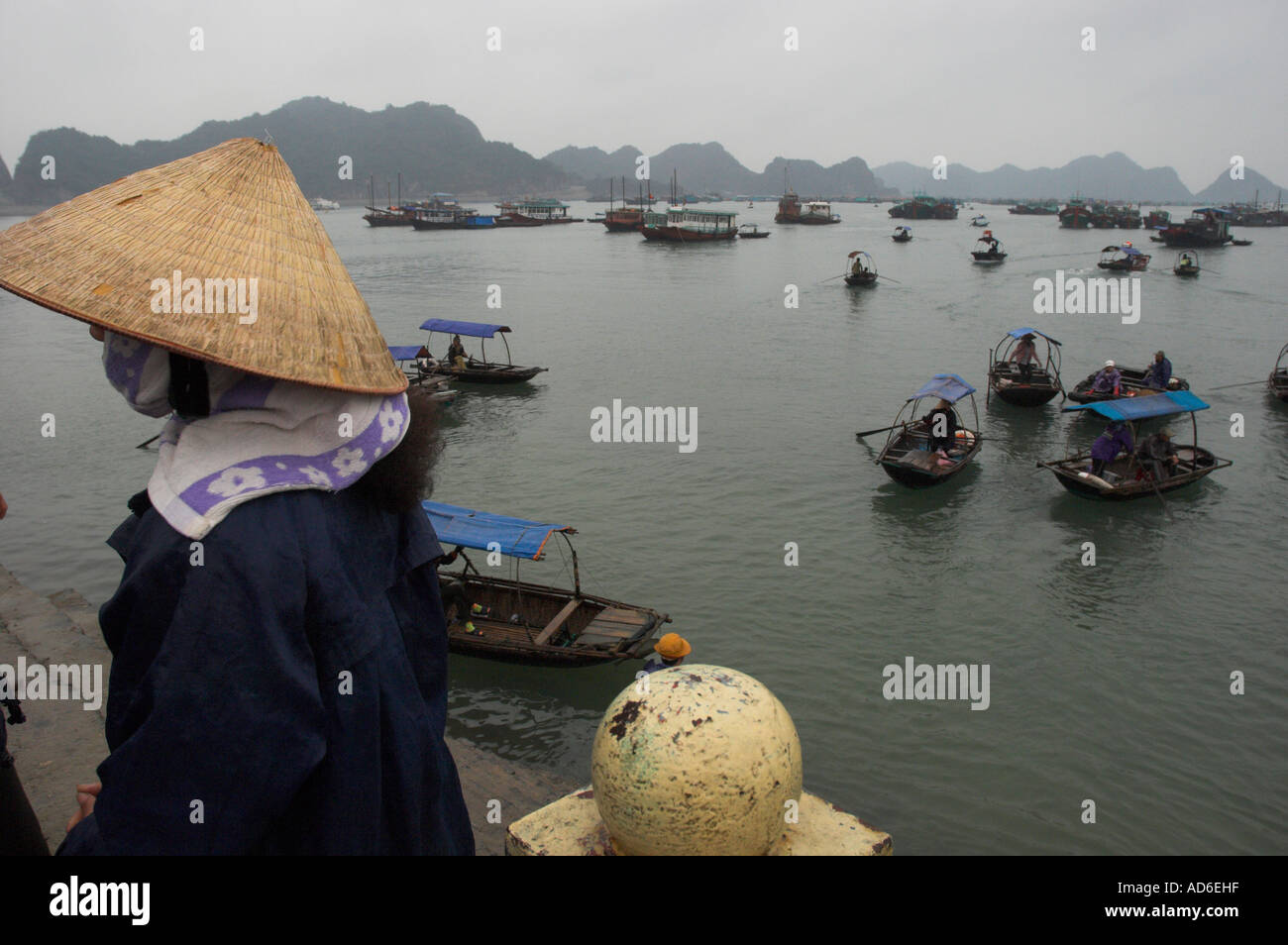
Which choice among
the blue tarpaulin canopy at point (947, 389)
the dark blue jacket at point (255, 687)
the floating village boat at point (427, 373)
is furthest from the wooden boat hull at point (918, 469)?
the dark blue jacket at point (255, 687)

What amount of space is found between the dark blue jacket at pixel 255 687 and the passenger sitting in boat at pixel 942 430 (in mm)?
18288

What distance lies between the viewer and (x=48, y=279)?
1.54m

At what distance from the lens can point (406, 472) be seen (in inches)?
70.2

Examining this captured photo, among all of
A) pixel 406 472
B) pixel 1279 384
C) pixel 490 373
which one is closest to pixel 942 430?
pixel 1279 384

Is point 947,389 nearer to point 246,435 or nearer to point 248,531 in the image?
point 246,435

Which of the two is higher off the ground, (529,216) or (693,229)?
(529,216)

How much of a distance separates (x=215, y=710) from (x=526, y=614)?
10812mm

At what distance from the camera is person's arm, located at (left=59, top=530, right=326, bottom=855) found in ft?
4.63

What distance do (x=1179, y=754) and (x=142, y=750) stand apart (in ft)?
37.1

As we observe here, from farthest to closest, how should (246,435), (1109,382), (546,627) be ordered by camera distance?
(1109,382) < (546,627) < (246,435)

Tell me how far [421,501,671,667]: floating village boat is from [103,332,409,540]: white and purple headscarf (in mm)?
9257

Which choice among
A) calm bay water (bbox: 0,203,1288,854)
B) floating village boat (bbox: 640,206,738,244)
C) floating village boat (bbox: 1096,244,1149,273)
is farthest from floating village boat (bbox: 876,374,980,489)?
floating village boat (bbox: 640,206,738,244)

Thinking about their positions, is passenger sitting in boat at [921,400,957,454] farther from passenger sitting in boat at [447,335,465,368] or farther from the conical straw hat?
the conical straw hat
